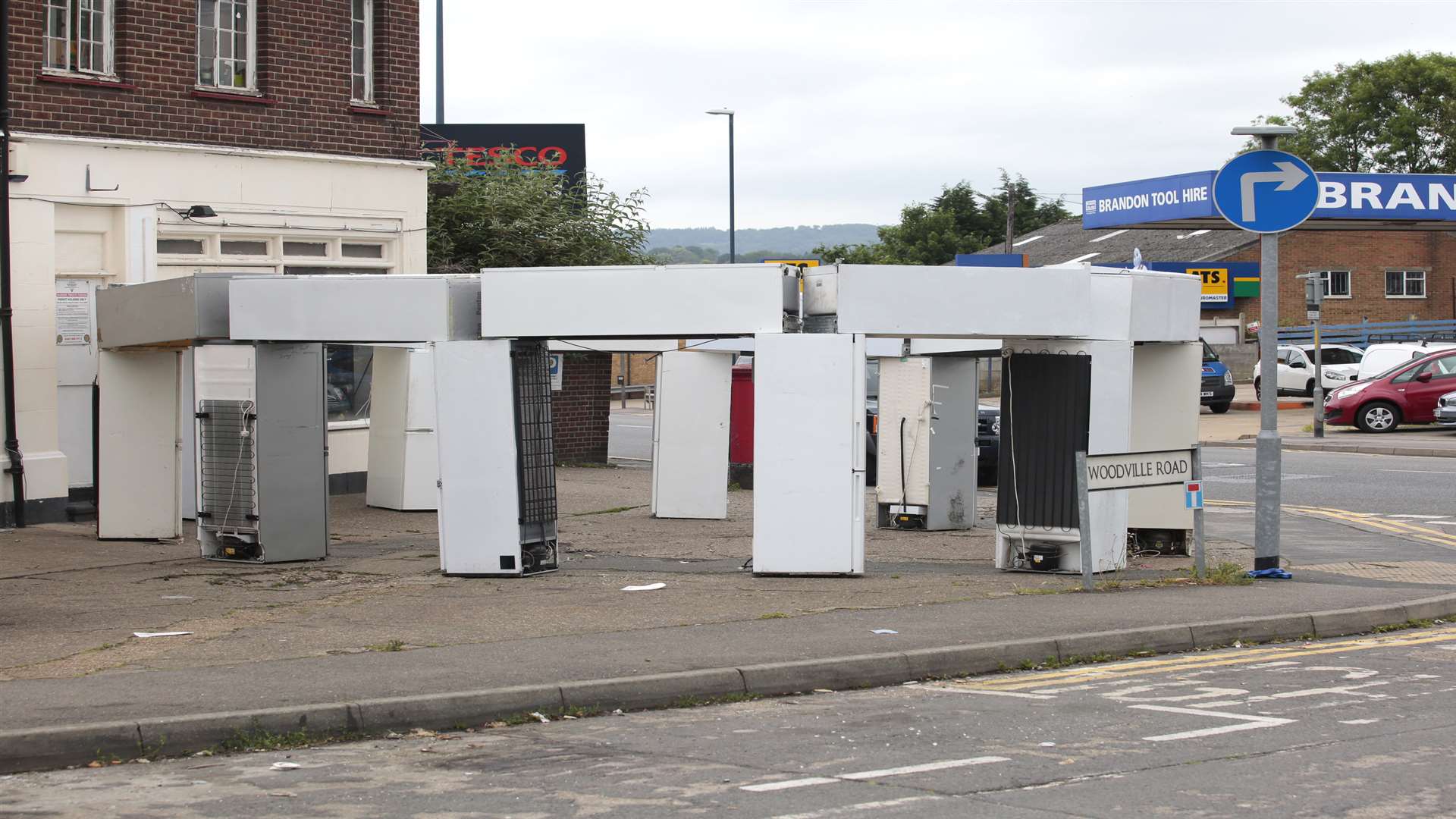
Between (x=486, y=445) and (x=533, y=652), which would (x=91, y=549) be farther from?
(x=533, y=652)

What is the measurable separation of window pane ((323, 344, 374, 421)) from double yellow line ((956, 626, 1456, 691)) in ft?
39.2

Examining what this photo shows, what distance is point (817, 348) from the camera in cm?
1221

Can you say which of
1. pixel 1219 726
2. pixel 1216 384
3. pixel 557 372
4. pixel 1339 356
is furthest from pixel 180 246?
pixel 1339 356

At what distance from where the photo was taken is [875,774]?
667cm

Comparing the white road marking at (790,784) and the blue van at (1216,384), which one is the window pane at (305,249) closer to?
the white road marking at (790,784)

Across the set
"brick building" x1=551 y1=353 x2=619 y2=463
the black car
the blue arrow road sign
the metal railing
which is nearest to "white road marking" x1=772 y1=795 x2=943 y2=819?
the blue arrow road sign

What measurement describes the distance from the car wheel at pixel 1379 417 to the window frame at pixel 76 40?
908 inches

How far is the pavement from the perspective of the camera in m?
7.87

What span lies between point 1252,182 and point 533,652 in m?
6.94

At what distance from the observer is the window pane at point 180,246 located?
57.2 ft

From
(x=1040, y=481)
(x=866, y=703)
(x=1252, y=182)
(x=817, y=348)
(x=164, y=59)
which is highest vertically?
(x=164, y=59)

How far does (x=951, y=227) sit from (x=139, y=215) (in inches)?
2436

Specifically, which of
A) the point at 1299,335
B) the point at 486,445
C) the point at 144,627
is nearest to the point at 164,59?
the point at 486,445

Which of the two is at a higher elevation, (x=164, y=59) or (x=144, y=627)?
(x=164, y=59)
